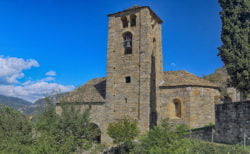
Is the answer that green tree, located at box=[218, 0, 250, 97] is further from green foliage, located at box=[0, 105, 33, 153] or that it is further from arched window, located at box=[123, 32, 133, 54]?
green foliage, located at box=[0, 105, 33, 153]

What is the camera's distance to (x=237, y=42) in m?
13.3

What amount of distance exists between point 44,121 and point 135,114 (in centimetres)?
940

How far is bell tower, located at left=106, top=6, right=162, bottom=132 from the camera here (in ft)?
60.7

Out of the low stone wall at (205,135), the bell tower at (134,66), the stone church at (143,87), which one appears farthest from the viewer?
the bell tower at (134,66)

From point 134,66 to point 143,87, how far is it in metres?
2.11

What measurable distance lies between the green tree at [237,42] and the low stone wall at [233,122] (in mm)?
1234

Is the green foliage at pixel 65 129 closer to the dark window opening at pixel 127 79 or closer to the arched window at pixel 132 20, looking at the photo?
the dark window opening at pixel 127 79

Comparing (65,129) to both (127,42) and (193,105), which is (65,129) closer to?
(193,105)

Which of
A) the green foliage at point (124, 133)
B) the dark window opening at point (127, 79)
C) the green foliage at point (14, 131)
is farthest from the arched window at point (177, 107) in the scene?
the green foliage at point (14, 131)

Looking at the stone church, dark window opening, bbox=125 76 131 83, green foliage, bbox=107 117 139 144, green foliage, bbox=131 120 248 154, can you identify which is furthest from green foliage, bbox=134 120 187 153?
dark window opening, bbox=125 76 131 83

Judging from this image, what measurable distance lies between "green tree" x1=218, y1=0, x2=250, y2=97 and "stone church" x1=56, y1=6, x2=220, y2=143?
188 inches

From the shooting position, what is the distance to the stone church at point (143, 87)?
1789 cm

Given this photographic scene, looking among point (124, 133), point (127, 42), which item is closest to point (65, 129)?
point (124, 133)

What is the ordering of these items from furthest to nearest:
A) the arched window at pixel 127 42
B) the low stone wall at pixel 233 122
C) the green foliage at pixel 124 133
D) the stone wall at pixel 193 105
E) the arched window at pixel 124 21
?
the arched window at pixel 124 21, the arched window at pixel 127 42, the stone wall at pixel 193 105, the green foliage at pixel 124 133, the low stone wall at pixel 233 122
